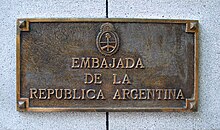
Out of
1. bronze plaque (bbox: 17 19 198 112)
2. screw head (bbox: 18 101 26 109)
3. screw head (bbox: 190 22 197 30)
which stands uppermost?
screw head (bbox: 190 22 197 30)

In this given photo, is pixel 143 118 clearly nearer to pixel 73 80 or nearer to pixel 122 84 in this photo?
pixel 122 84

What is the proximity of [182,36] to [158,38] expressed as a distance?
20cm

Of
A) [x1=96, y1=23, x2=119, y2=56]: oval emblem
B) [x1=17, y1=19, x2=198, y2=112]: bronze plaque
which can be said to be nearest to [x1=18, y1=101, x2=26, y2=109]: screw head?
[x1=17, y1=19, x2=198, y2=112]: bronze plaque

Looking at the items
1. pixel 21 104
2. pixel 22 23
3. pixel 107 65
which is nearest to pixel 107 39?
pixel 107 65

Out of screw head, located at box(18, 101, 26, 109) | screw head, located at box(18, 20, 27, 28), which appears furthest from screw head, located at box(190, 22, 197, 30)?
screw head, located at box(18, 101, 26, 109)

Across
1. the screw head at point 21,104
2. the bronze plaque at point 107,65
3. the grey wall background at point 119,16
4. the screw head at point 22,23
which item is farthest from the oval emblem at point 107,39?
the screw head at point 21,104

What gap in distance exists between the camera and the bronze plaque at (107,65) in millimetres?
2414

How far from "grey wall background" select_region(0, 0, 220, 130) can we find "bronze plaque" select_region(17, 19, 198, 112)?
0.08 m

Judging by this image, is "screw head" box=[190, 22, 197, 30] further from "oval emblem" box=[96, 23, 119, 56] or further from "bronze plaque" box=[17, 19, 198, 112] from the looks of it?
"oval emblem" box=[96, 23, 119, 56]

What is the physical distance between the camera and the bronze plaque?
2414mm

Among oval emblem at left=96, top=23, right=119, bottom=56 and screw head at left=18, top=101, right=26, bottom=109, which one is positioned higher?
oval emblem at left=96, top=23, right=119, bottom=56

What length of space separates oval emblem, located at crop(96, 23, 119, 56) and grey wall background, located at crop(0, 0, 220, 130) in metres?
0.13

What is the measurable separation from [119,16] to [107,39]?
0.23m

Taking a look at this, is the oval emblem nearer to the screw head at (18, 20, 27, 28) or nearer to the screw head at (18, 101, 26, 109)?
the screw head at (18, 20, 27, 28)
